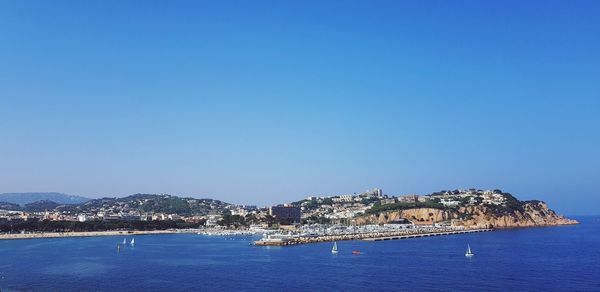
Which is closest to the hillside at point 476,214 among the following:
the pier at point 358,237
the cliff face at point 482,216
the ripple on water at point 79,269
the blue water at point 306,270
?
the cliff face at point 482,216

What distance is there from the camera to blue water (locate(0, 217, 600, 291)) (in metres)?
33.9

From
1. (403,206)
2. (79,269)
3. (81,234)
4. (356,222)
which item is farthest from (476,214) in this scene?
(79,269)

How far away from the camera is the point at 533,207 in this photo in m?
125

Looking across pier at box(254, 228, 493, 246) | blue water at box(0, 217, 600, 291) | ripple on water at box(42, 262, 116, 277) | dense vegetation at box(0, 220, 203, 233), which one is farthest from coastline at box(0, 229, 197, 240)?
ripple on water at box(42, 262, 116, 277)

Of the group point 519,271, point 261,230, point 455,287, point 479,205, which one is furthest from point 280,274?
point 479,205

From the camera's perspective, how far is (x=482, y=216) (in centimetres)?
11119

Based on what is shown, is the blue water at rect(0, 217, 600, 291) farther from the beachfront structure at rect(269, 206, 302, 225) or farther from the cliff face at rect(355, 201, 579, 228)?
the beachfront structure at rect(269, 206, 302, 225)

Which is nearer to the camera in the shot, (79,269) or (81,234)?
(79,269)

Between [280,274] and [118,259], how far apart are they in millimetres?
19482

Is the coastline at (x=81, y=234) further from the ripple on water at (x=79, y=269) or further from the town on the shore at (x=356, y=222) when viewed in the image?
the ripple on water at (x=79, y=269)

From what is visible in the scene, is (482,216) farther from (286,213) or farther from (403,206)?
(286,213)

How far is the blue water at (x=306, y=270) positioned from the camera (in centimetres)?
3388

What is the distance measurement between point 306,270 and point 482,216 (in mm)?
78371

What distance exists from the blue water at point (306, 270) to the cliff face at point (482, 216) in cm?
5156
